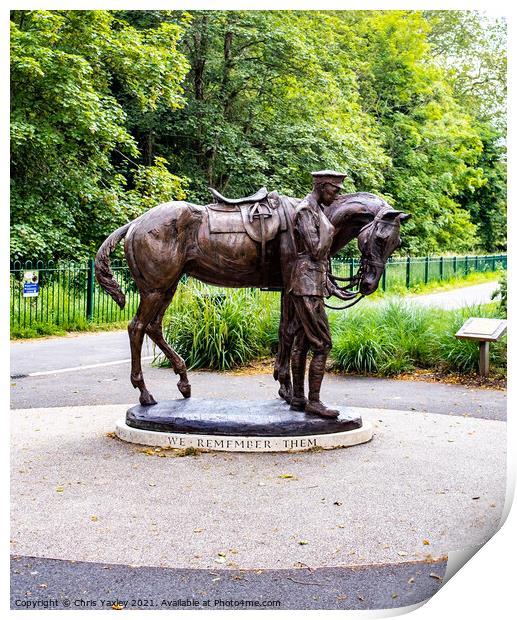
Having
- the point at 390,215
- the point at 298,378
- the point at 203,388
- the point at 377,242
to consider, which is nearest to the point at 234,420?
the point at 298,378

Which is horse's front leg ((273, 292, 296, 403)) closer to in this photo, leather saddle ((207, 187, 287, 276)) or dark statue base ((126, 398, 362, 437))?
dark statue base ((126, 398, 362, 437))

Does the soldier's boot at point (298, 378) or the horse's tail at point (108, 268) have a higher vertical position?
the horse's tail at point (108, 268)

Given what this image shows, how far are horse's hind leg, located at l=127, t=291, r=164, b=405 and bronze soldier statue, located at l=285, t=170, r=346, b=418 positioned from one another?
116cm

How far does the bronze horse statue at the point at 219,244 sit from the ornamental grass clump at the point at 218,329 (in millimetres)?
4891

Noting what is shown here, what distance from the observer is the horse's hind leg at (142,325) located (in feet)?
23.2

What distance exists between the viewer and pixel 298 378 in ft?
23.7

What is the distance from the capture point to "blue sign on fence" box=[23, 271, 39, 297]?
16875 mm

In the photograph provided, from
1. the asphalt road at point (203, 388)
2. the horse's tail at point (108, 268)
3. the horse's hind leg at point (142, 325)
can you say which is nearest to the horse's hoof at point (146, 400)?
the horse's hind leg at point (142, 325)

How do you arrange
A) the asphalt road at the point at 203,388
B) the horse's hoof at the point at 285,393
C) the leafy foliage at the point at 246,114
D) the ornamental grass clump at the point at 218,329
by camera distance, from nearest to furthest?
the horse's hoof at the point at 285,393 < the asphalt road at the point at 203,388 < the ornamental grass clump at the point at 218,329 < the leafy foliage at the point at 246,114

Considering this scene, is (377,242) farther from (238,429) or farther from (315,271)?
(238,429)

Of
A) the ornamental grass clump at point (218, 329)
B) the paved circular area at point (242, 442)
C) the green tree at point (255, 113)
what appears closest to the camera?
the paved circular area at point (242, 442)

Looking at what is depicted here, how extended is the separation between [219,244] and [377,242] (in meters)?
1.36

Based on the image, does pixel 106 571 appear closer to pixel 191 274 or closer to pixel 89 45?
pixel 191 274

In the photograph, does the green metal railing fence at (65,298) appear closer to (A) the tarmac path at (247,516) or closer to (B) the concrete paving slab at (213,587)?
(A) the tarmac path at (247,516)
